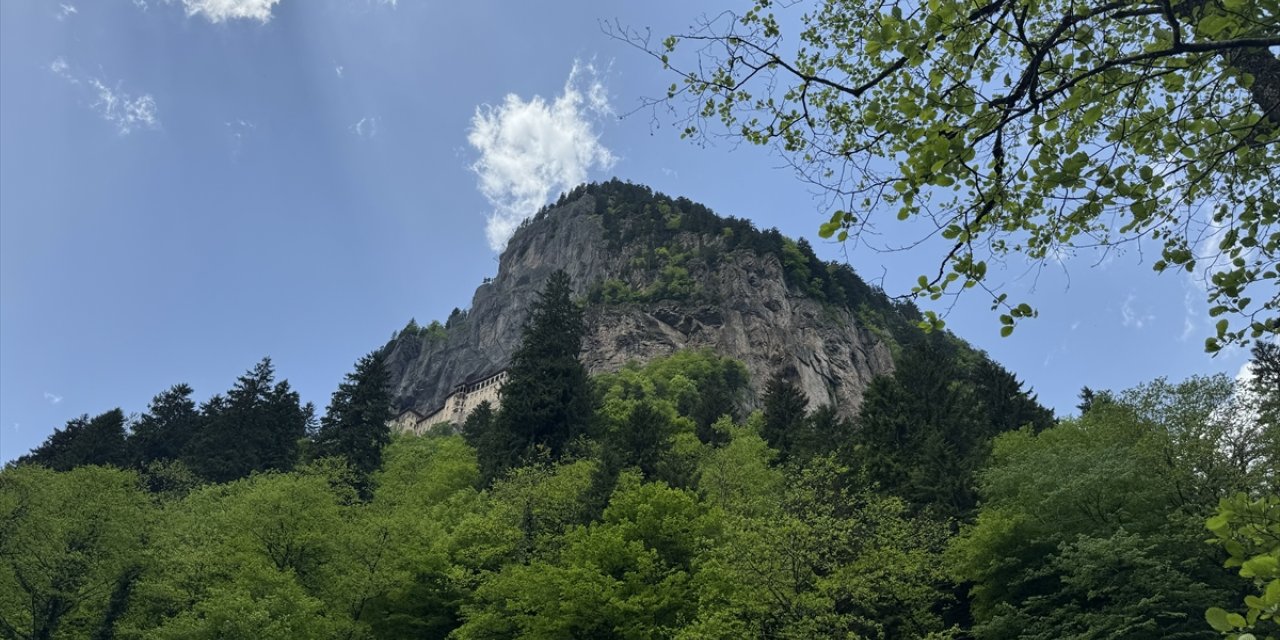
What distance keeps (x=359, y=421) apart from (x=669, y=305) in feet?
193

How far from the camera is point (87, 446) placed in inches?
2074

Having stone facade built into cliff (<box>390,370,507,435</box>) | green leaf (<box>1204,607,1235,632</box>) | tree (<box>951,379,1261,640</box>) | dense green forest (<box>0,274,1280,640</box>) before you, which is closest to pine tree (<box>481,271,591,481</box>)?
dense green forest (<box>0,274,1280,640</box>)

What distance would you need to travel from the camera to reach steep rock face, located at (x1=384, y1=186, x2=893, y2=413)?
99812 millimetres

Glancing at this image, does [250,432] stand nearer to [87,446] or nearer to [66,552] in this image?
[87,446]

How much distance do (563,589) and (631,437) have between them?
38.7 feet

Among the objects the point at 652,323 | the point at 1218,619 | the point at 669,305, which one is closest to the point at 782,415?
the point at 1218,619

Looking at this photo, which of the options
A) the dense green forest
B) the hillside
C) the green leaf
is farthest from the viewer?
the hillside

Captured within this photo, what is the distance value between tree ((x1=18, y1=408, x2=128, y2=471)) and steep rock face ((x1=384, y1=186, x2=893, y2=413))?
158ft

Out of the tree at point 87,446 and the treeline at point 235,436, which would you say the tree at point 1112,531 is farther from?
the tree at point 87,446

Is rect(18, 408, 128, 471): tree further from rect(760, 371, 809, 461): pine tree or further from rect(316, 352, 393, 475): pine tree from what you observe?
rect(760, 371, 809, 461): pine tree

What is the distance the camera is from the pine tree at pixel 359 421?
51406 mm

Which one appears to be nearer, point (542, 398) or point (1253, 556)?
point (1253, 556)

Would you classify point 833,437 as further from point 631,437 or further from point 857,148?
point 857,148

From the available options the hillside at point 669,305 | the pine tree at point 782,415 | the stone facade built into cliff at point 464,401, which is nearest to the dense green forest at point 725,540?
the pine tree at point 782,415
